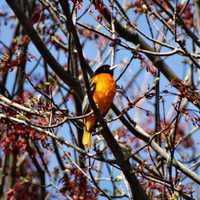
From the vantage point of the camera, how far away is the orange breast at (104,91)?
4680mm

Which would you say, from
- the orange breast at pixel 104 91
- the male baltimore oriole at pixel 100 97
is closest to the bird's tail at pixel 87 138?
the male baltimore oriole at pixel 100 97

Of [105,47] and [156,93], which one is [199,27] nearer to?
[156,93]

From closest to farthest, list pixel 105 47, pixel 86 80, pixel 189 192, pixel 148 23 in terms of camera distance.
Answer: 1. pixel 86 80
2. pixel 189 192
3. pixel 148 23
4. pixel 105 47

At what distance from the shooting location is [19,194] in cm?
639

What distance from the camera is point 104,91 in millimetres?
4766

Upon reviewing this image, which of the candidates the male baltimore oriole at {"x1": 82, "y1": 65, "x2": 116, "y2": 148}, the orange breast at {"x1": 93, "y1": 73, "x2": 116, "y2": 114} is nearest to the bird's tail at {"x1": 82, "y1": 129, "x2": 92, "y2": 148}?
the male baltimore oriole at {"x1": 82, "y1": 65, "x2": 116, "y2": 148}

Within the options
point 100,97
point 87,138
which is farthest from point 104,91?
point 87,138

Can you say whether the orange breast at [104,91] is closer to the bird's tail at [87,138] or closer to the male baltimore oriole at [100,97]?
the male baltimore oriole at [100,97]

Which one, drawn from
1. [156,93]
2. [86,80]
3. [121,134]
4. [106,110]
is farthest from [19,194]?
[86,80]

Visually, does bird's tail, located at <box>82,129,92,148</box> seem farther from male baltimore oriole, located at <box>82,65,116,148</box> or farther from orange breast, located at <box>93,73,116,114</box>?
orange breast, located at <box>93,73,116,114</box>

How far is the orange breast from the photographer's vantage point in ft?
15.4

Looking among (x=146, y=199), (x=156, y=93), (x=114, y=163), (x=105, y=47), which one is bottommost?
(x=146, y=199)

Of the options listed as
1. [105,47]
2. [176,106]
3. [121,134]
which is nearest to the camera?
[176,106]

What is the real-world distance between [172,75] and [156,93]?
0.77m
